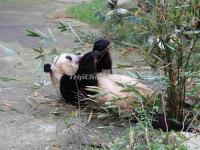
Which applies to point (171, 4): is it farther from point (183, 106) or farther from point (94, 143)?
point (94, 143)

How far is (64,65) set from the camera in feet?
14.0

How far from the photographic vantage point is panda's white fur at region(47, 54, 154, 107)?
12.7 ft

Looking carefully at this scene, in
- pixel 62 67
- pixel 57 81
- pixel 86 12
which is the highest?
pixel 62 67

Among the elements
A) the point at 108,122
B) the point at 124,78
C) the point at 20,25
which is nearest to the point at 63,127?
the point at 108,122

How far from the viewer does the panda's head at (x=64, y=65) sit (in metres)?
4.26

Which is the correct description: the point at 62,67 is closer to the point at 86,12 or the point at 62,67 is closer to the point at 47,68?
the point at 47,68

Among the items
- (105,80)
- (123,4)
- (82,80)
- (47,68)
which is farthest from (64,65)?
(123,4)

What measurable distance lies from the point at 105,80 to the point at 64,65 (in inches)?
18.0

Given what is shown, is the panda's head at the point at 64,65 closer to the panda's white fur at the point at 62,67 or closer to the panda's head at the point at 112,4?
the panda's white fur at the point at 62,67

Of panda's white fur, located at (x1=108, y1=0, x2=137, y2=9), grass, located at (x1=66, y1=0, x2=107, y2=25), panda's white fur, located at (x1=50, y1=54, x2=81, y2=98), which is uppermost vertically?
panda's white fur, located at (x1=108, y1=0, x2=137, y2=9)

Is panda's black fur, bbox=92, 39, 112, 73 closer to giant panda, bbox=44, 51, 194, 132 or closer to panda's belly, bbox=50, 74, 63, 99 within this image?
giant panda, bbox=44, 51, 194, 132

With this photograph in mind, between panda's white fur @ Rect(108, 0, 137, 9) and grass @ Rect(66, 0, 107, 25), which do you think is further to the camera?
grass @ Rect(66, 0, 107, 25)

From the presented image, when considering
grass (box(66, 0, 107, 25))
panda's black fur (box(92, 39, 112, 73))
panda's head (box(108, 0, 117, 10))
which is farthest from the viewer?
grass (box(66, 0, 107, 25))

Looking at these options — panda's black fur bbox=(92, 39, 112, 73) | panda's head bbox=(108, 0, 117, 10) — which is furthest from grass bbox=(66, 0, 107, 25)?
panda's black fur bbox=(92, 39, 112, 73)
